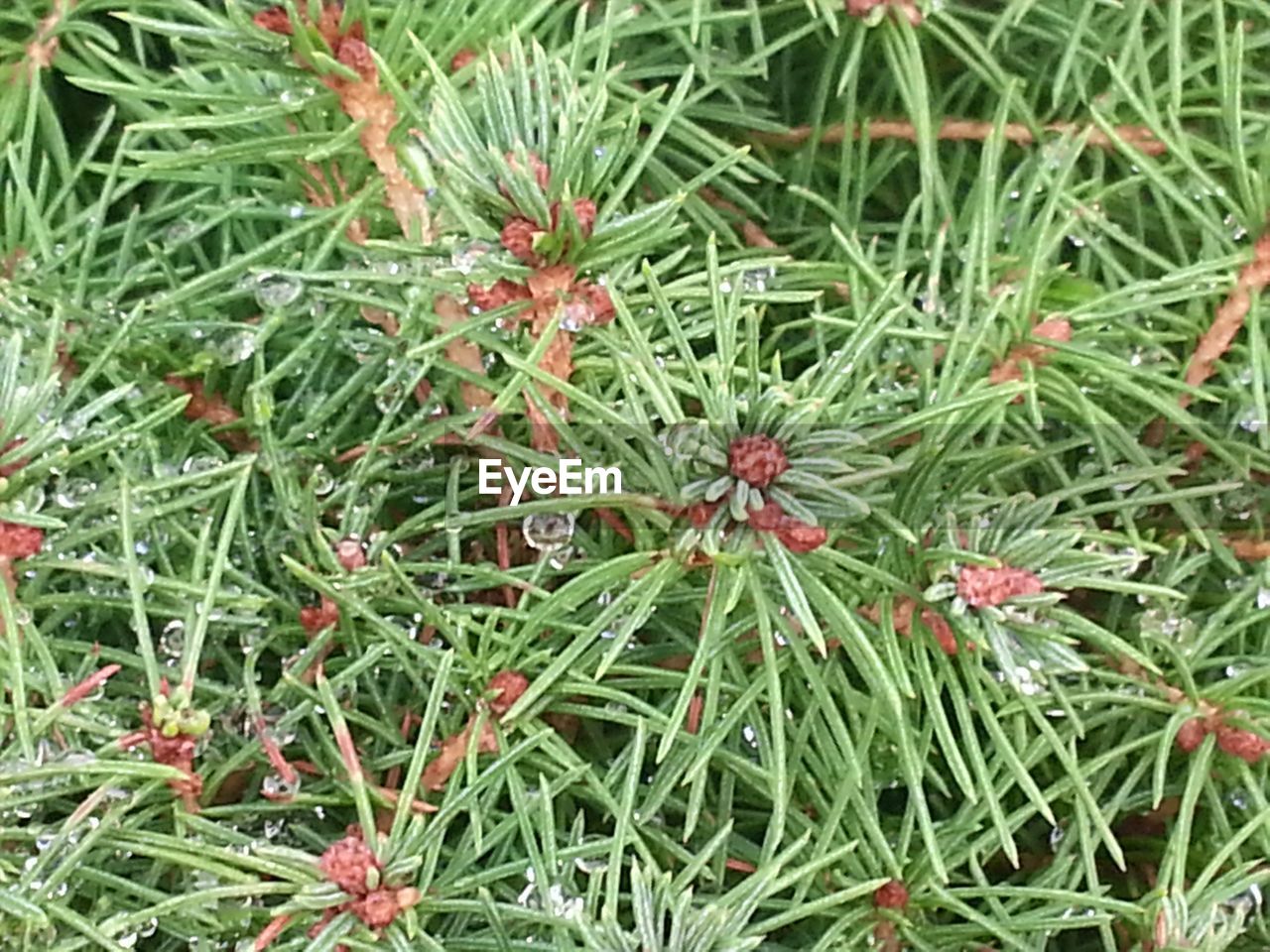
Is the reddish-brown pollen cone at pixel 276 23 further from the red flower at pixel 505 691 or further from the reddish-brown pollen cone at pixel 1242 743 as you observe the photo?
the reddish-brown pollen cone at pixel 1242 743

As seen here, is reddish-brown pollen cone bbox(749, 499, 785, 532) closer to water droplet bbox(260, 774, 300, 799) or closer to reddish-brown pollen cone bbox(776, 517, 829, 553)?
reddish-brown pollen cone bbox(776, 517, 829, 553)

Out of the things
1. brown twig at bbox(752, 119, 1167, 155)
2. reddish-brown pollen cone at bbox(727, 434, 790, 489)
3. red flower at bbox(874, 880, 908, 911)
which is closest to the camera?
reddish-brown pollen cone at bbox(727, 434, 790, 489)

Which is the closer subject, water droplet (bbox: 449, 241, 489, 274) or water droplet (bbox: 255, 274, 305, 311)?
water droplet (bbox: 449, 241, 489, 274)

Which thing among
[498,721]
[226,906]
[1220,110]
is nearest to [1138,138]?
[1220,110]

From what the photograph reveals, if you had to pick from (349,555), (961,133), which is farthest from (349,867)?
(961,133)

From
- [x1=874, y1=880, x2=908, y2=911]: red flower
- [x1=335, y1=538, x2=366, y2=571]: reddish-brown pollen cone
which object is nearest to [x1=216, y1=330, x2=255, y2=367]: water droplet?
[x1=335, y1=538, x2=366, y2=571]: reddish-brown pollen cone

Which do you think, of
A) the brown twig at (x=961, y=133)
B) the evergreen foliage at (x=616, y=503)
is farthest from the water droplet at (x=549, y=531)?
the brown twig at (x=961, y=133)
